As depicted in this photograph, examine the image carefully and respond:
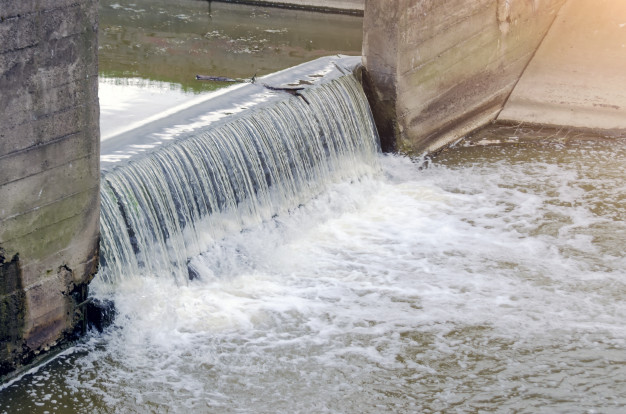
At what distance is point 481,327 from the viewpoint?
748 cm

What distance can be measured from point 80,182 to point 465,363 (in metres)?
3.23

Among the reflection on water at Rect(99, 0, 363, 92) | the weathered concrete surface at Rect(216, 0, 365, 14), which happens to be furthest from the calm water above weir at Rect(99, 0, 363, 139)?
the weathered concrete surface at Rect(216, 0, 365, 14)

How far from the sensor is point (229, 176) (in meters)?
8.59

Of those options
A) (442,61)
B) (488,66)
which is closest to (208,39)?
(488,66)

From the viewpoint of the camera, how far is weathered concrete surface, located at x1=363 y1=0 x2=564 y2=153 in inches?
430

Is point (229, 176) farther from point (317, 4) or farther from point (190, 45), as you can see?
point (317, 4)

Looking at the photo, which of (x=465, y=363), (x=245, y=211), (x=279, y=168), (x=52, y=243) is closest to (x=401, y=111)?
(x=279, y=168)

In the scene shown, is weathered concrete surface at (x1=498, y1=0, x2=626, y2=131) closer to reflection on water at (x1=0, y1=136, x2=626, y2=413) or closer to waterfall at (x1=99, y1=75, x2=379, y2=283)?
reflection on water at (x1=0, y1=136, x2=626, y2=413)

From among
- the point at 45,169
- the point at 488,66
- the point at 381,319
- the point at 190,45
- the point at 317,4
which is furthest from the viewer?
the point at 317,4

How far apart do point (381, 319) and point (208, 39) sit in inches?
379

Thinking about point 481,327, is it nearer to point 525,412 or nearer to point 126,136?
point 525,412

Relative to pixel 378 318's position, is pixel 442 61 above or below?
above

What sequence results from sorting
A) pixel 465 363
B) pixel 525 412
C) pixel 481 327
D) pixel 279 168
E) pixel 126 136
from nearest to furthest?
pixel 525 412
pixel 465 363
pixel 481 327
pixel 126 136
pixel 279 168

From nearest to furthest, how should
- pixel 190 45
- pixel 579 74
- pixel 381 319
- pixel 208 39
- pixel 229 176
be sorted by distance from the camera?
pixel 381 319
pixel 229 176
pixel 579 74
pixel 190 45
pixel 208 39
